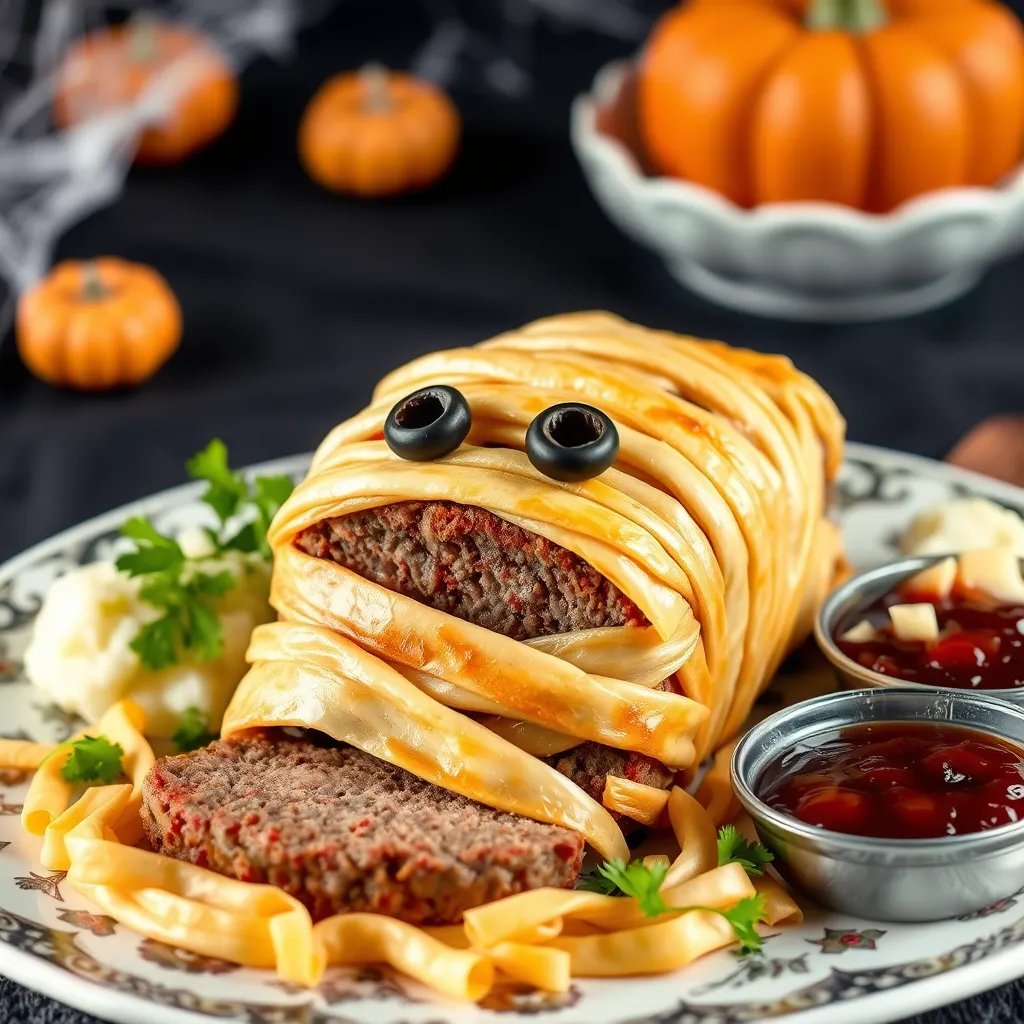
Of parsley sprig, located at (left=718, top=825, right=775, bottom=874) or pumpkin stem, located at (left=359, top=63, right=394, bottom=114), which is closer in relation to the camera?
parsley sprig, located at (left=718, top=825, right=775, bottom=874)

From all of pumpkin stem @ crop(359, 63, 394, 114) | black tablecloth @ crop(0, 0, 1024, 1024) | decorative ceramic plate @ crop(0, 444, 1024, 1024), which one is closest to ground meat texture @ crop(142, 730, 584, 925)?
decorative ceramic plate @ crop(0, 444, 1024, 1024)

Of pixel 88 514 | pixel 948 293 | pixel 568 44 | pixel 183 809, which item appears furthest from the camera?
pixel 568 44

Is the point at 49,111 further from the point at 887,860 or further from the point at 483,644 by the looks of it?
the point at 887,860

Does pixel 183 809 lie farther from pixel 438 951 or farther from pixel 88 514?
pixel 88 514

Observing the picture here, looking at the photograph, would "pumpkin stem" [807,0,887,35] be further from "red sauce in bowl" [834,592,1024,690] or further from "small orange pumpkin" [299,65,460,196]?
"red sauce in bowl" [834,592,1024,690]

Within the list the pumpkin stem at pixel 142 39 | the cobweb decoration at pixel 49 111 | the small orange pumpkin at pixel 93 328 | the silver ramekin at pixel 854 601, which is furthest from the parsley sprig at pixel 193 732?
the pumpkin stem at pixel 142 39

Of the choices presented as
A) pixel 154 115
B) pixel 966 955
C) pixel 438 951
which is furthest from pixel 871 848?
pixel 154 115
